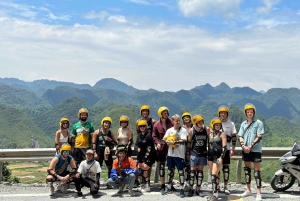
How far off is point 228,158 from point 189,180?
3.36ft

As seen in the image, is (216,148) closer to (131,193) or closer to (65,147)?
(131,193)

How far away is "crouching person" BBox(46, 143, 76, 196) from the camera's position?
24.6 ft

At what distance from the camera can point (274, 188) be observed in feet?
25.6

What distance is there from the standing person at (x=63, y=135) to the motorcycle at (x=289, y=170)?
5056 mm

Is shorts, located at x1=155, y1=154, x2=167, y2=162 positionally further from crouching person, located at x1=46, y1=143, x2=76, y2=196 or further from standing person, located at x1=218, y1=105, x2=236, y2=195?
crouching person, located at x1=46, y1=143, x2=76, y2=196

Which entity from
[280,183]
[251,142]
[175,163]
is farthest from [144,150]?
[280,183]

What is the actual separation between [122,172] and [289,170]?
3.78 metres

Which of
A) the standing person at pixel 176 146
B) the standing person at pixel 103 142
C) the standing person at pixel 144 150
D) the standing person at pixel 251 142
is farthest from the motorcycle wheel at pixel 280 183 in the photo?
the standing person at pixel 103 142

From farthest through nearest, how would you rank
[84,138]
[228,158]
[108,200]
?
[84,138] < [228,158] < [108,200]

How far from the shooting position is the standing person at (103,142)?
8.06 metres

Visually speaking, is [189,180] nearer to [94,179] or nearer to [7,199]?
[94,179]

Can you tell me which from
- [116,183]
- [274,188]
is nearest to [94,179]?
[116,183]

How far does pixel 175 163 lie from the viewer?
24.6ft

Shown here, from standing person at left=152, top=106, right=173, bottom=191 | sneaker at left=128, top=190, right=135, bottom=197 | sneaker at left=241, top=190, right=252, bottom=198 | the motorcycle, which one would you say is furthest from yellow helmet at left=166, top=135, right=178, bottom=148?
the motorcycle
